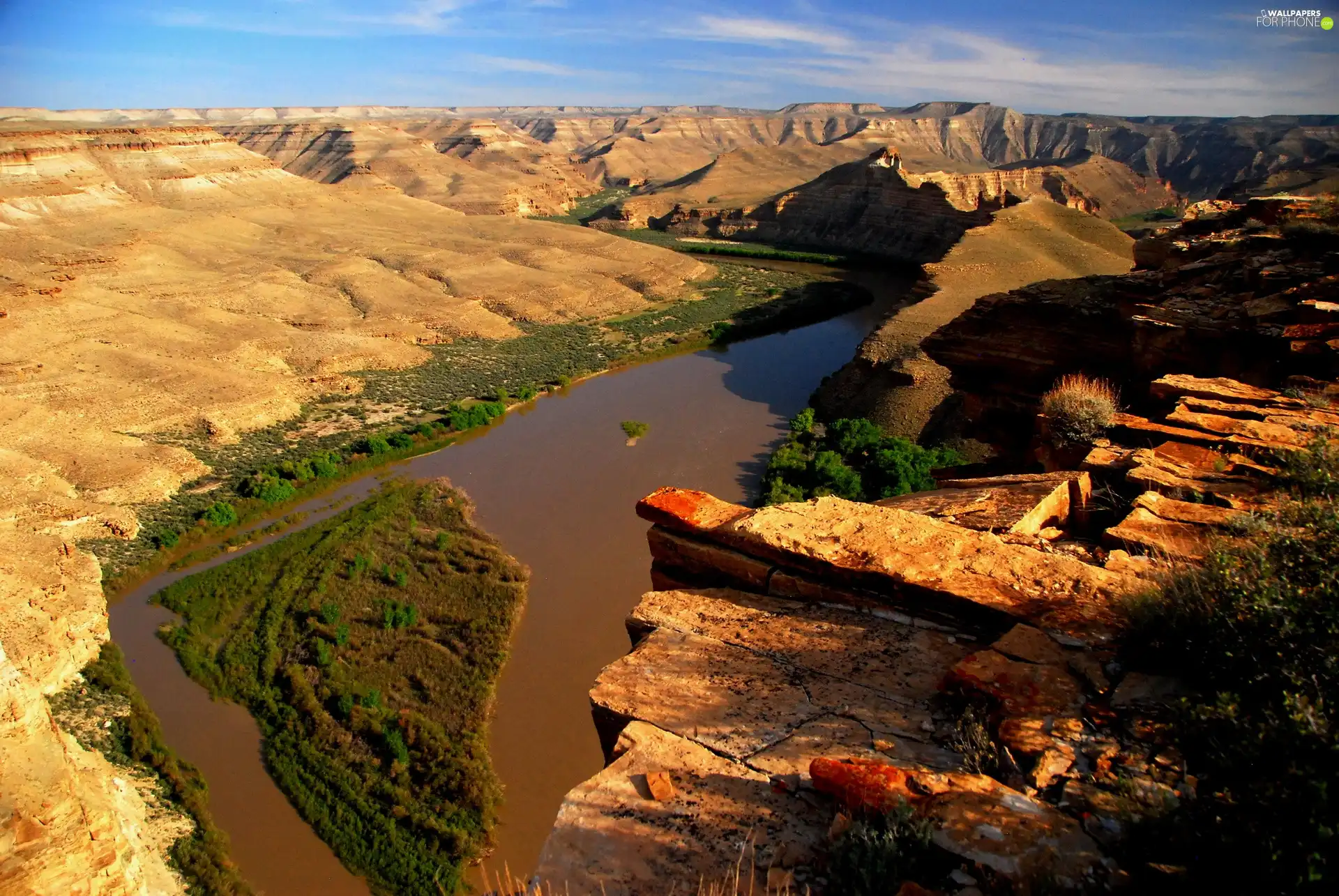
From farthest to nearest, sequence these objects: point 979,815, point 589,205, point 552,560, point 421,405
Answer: point 589,205
point 421,405
point 552,560
point 979,815

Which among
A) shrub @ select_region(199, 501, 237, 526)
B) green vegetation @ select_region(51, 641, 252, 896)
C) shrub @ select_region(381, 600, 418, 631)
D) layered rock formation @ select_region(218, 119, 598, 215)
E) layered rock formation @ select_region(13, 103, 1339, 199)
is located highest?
layered rock formation @ select_region(13, 103, 1339, 199)

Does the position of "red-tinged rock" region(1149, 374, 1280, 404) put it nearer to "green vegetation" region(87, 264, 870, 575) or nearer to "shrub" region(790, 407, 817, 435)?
"shrub" region(790, 407, 817, 435)

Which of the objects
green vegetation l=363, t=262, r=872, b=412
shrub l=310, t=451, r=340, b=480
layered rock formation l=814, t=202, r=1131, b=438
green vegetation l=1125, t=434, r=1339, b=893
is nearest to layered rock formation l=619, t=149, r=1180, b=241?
layered rock formation l=814, t=202, r=1131, b=438

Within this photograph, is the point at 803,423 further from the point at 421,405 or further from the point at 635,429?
the point at 421,405

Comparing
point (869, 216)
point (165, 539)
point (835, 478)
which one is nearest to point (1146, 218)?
point (869, 216)

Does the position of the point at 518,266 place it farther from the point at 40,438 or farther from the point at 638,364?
the point at 40,438

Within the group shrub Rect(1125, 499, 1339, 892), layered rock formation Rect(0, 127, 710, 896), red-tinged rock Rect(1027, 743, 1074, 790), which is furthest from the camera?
layered rock formation Rect(0, 127, 710, 896)

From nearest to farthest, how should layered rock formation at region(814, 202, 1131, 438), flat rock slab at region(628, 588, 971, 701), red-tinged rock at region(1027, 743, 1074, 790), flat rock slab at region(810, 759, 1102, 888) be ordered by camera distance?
1. flat rock slab at region(810, 759, 1102, 888)
2. red-tinged rock at region(1027, 743, 1074, 790)
3. flat rock slab at region(628, 588, 971, 701)
4. layered rock formation at region(814, 202, 1131, 438)
